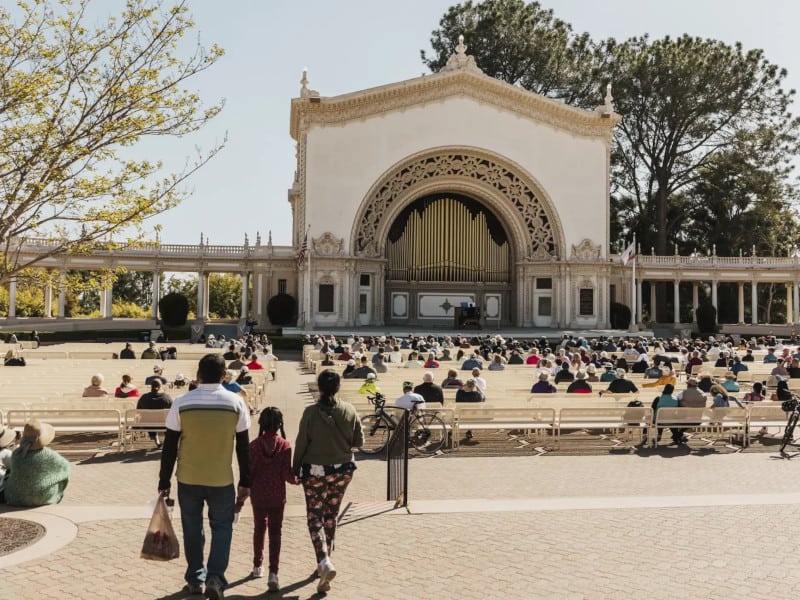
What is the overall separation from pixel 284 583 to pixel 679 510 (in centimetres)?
548

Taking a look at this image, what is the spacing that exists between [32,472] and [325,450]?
4.61m

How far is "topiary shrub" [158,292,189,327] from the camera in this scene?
164 ft

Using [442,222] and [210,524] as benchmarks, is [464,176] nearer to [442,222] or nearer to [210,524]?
[442,222]

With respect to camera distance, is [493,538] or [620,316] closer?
[493,538]

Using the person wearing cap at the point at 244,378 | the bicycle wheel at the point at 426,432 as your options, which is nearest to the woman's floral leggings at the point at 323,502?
the bicycle wheel at the point at 426,432

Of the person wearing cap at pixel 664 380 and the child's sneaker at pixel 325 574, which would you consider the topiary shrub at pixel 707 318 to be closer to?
the person wearing cap at pixel 664 380

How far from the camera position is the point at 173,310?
164ft

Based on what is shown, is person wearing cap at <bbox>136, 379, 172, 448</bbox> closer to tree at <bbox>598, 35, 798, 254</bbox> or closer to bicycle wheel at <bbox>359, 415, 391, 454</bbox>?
bicycle wheel at <bbox>359, 415, 391, 454</bbox>

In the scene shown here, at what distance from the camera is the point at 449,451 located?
1423cm

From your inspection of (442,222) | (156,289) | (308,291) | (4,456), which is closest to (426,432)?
(4,456)

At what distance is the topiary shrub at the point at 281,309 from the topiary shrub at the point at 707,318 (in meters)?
28.7

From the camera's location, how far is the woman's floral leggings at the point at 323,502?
7.12m

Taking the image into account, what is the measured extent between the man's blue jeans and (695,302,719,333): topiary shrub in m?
51.7

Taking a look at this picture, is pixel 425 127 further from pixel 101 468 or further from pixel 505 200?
pixel 101 468
